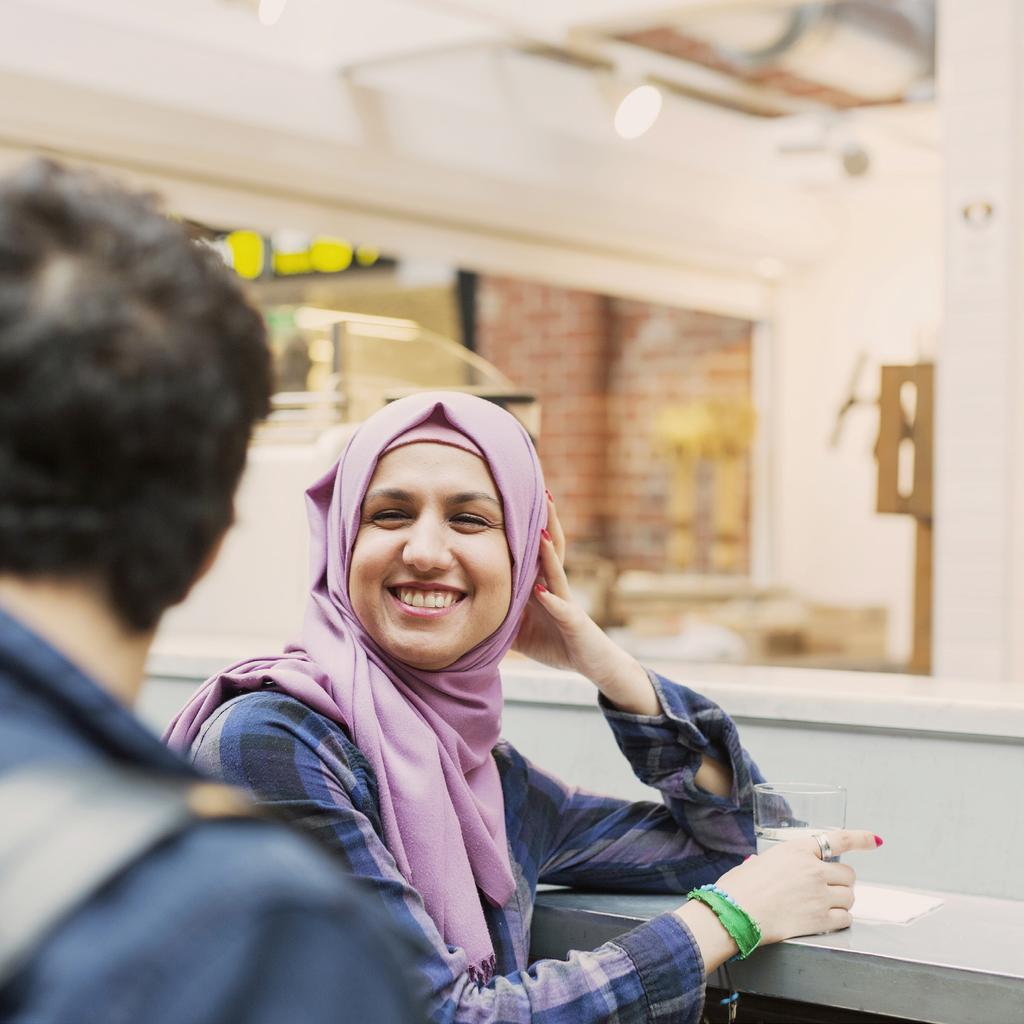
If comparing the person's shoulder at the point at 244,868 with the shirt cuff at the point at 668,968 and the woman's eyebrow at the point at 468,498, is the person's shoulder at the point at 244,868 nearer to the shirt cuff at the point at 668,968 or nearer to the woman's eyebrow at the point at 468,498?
the shirt cuff at the point at 668,968

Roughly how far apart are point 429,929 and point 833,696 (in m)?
0.85

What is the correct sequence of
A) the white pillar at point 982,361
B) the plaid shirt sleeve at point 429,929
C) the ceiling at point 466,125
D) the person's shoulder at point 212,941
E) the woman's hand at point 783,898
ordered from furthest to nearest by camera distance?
the ceiling at point 466,125 < the white pillar at point 982,361 < the woman's hand at point 783,898 < the plaid shirt sleeve at point 429,929 < the person's shoulder at point 212,941

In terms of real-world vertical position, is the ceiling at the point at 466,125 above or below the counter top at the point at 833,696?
above

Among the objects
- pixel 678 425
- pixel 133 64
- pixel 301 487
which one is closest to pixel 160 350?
pixel 301 487

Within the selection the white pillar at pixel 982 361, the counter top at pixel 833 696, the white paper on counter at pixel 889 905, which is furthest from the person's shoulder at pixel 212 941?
the white pillar at pixel 982 361

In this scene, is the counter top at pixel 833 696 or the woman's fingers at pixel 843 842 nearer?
the woman's fingers at pixel 843 842

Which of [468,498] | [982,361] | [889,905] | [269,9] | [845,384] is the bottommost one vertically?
[889,905]

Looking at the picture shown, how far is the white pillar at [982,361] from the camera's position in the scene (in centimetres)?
331

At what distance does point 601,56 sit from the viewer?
5.16m

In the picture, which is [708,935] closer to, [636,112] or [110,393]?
[110,393]

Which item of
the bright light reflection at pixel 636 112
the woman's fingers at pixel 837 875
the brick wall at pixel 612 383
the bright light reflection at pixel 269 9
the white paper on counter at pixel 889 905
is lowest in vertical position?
the white paper on counter at pixel 889 905

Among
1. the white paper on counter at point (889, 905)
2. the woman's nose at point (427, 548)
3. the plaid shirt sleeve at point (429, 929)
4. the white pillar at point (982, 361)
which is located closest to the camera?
the plaid shirt sleeve at point (429, 929)

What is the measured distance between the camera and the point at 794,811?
1.66m

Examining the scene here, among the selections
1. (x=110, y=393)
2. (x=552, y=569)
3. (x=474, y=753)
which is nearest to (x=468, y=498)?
(x=552, y=569)
